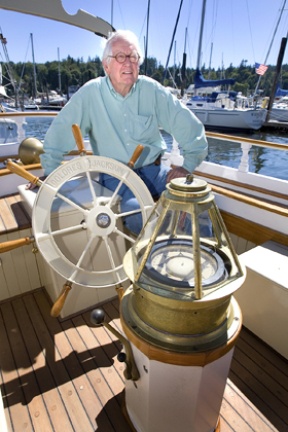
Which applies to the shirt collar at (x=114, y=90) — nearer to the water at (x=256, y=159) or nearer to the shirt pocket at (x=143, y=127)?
the shirt pocket at (x=143, y=127)

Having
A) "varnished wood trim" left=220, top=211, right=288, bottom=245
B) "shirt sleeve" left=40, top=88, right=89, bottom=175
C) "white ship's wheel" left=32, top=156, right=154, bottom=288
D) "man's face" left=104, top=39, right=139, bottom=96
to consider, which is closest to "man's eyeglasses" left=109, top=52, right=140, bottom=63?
"man's face" left=104, top=39, right=139, bottom=96

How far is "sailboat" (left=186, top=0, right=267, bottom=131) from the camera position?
16.9 metres

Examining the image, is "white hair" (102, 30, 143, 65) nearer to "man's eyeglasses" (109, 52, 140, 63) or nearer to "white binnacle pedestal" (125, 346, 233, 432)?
"man's eyeglasses" (109, 52, 140, 63)

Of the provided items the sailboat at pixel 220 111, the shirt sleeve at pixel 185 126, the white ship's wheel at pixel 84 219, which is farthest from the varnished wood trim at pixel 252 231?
the sailboat at pixel 220 111

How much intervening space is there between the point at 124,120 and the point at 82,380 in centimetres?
143

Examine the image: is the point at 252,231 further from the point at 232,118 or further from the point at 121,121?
the point at 232,118

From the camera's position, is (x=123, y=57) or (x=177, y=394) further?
(x=123, y=57)

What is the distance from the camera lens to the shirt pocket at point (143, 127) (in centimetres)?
168

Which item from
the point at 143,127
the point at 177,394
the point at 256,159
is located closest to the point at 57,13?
the point at 143,127

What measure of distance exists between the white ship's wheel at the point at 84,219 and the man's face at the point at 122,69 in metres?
0.54

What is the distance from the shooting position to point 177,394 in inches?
37.0

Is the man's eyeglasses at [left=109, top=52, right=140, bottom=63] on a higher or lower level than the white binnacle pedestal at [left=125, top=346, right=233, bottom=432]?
higher

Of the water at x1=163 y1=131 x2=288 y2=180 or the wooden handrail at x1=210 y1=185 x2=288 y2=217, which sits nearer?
the wooden handrail at x1=210 y1=185 x2=288 y2=217

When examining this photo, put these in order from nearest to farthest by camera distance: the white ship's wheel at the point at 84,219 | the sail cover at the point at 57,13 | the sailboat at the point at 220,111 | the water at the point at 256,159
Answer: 1. the white ship's wheel at the point at 84,219
2. the sail cover at the point at 57,13
3. the water at the point at 256,159
4. the sailboat at the point at 220,111
